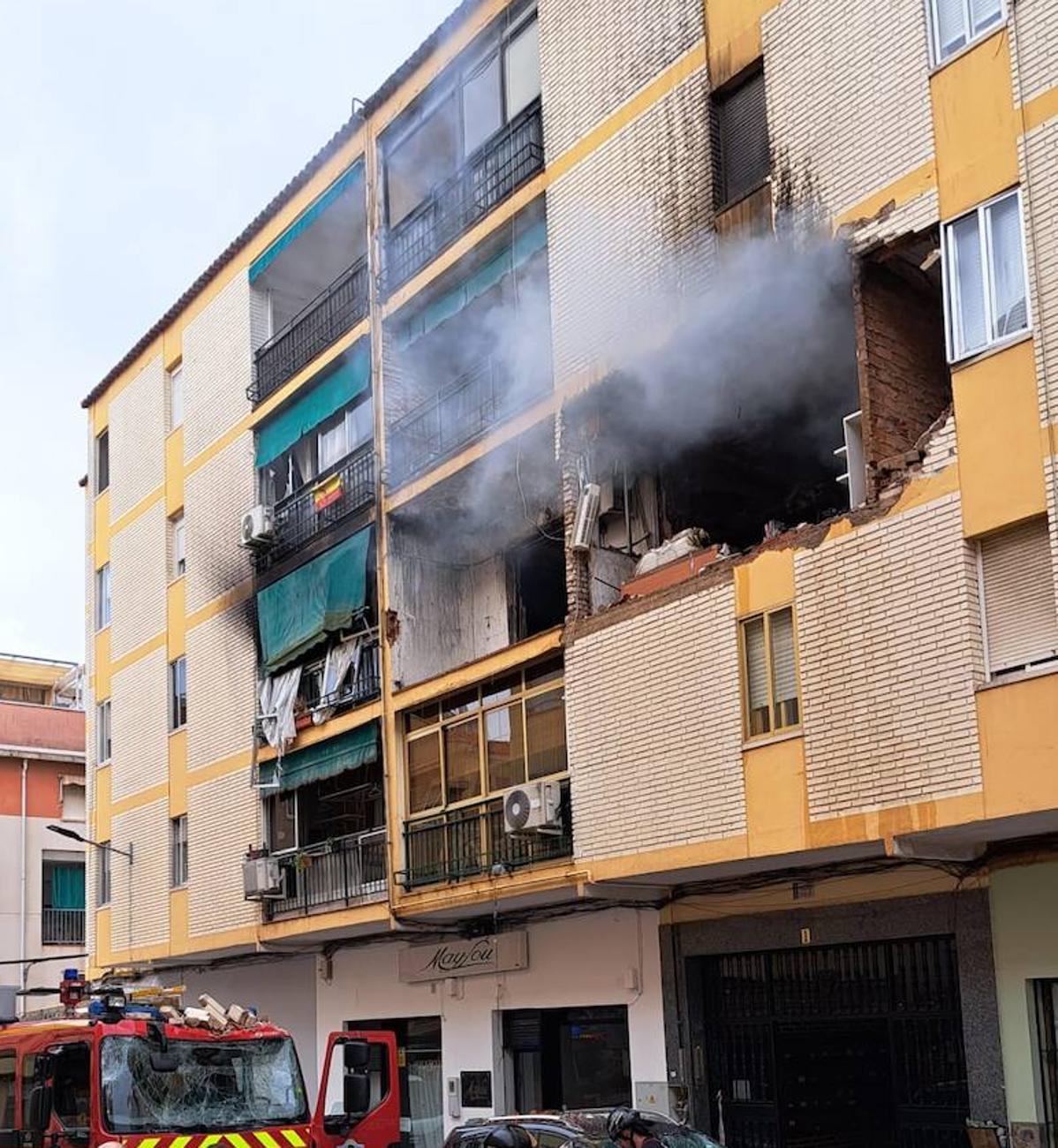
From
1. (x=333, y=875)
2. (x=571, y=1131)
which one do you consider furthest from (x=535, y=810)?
(x=571, y=1131)

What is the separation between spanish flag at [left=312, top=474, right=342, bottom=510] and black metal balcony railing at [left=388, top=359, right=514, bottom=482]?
54.7 inches

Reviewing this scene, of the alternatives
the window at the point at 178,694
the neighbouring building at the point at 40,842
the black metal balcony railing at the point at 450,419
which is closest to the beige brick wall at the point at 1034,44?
the black metal balcony railing at the point at 450,419

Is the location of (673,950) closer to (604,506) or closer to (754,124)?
(604,506)

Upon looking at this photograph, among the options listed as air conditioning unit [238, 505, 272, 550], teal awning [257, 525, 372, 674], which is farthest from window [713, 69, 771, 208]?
air conditioning unit [238, 505, 272, 550]

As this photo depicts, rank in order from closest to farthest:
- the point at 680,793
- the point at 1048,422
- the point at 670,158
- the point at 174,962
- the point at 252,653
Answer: the point at 1048,422 < the point at 680,793 < the point at 670,158 < the point at 252,653 < the point at 174,962

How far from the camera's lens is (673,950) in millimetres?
15820

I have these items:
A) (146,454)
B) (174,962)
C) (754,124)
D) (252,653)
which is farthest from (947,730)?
(146,454)

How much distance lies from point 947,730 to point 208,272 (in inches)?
658

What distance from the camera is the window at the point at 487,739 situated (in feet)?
54.3

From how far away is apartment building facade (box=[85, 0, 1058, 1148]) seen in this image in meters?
11.8

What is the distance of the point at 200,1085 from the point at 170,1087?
0.82 ft

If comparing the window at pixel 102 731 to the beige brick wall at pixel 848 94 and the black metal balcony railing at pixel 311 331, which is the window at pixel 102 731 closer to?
the black metal balcony railing at pixel 311 331

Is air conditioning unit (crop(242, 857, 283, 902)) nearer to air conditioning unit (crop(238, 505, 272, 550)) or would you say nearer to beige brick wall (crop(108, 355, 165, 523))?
air conditioning unit (crop(238, 505, 272, 550))

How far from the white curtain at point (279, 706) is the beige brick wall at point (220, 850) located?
937 millimetres
